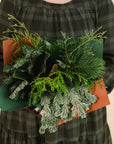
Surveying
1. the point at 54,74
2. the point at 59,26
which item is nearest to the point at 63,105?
the point at 54,74

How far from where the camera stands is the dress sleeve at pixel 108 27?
0.67 m

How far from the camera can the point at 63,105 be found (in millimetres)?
423

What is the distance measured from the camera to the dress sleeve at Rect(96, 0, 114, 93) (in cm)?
67

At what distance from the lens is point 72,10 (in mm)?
694

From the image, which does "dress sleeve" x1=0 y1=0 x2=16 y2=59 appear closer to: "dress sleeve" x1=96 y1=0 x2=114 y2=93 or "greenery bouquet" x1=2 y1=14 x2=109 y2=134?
"greenery bouquet" x1=2 y1=14 x2=109 y2=134

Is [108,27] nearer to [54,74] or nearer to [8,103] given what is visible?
[54,74]

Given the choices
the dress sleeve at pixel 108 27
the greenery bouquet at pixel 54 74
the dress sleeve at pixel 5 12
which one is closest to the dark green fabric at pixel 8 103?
the greenery bouquet at pixel 54 74

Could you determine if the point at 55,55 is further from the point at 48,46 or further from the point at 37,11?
the point at 37,11

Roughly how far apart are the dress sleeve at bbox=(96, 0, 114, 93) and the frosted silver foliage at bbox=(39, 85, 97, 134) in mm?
272

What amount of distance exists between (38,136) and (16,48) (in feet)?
1.51

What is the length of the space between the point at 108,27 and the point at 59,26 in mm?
207

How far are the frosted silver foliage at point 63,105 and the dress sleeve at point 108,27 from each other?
0.27m

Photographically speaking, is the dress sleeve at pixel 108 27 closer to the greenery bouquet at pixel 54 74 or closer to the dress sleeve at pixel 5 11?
the greenery bouquet at pixel 54 74

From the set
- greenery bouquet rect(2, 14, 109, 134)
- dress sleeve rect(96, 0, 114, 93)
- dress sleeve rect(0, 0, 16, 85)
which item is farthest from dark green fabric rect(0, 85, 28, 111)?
dress sleeve rect(96, 0, 114, 93)
